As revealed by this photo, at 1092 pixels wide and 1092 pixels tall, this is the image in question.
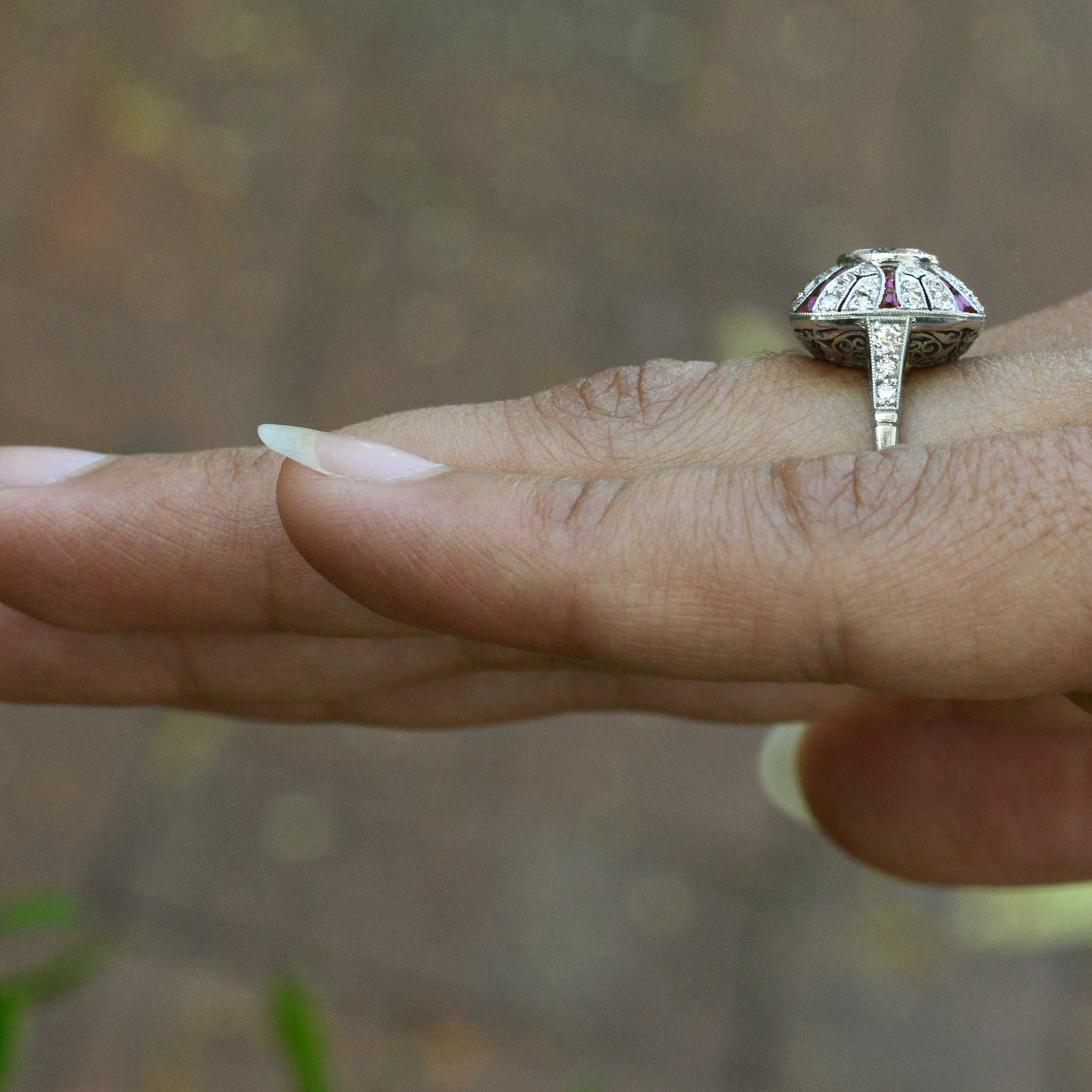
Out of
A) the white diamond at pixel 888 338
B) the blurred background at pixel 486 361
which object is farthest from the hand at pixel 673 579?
the blurred background at pixel 486 361

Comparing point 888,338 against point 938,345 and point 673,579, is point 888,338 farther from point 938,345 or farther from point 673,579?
point 673,579

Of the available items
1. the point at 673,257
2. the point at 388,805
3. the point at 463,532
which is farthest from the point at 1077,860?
the point at 673,257

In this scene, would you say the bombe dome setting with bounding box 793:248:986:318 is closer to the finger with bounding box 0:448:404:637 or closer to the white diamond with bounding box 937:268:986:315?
the white diamond with bounding box 937:268:986:315

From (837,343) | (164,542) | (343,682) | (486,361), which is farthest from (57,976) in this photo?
(486,361)

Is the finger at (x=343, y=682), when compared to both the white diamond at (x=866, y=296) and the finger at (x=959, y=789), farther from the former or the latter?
the white diamond at (x=866, y=296)

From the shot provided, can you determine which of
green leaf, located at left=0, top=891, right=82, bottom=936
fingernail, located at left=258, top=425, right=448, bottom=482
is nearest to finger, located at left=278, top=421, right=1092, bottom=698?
fingernail, located at left=258, top=425, right=448, bottom=482

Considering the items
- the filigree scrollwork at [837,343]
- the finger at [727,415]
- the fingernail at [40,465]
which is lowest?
the fingernail at [40,465]

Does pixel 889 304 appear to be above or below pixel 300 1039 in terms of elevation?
above

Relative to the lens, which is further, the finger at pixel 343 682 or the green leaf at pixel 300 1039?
the finger at pixel 343 682
